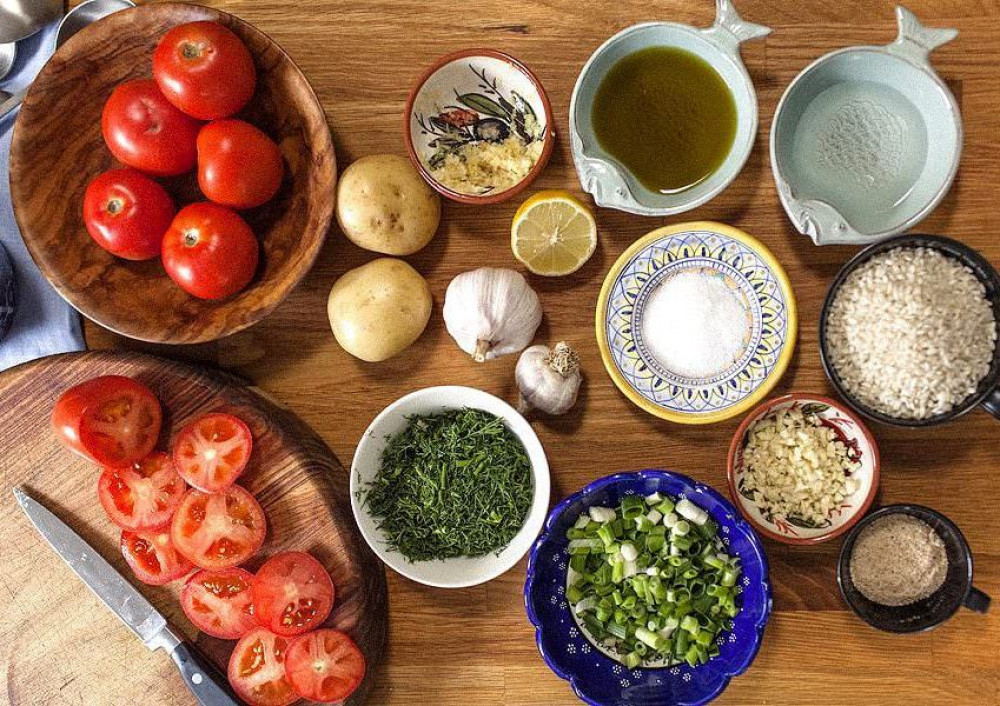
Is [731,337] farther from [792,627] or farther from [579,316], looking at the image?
[792,627]

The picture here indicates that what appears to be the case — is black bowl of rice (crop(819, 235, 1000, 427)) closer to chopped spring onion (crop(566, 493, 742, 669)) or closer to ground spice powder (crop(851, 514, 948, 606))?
ground spice powder (crop(851, 514, 948, 606))

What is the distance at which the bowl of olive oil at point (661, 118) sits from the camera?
1.40m

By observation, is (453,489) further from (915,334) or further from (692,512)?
(915,334)

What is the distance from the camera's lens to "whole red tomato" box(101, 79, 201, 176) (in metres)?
1.36

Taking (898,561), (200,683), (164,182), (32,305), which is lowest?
(200,683)

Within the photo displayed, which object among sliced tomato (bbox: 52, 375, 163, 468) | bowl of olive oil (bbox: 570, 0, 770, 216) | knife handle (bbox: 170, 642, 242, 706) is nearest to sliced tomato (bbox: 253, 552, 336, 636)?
knife handle (bbox: 170, 642, 242, 706)

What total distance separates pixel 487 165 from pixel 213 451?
0.66 meters

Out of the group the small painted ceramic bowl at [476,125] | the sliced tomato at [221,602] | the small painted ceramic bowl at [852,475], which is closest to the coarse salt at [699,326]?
the small painted ceramic bowl at [852,475]

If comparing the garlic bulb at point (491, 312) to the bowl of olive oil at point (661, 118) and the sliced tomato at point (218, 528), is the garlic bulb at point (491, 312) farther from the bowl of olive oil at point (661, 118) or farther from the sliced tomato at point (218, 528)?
the sliced tomato at point (218, 528)

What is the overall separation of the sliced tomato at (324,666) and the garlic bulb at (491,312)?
526mm

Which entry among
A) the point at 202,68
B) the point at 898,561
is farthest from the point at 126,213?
the point at 898,561

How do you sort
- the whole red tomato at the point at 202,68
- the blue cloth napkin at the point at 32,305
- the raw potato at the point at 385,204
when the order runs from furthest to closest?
the blue cloth napkin at the point at 32,305 < the raw potato at the point at 385,204 < the whole red tomato at the point at 202,68

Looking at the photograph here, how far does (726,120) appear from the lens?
144 centimetres

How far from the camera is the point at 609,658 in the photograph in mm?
1468
